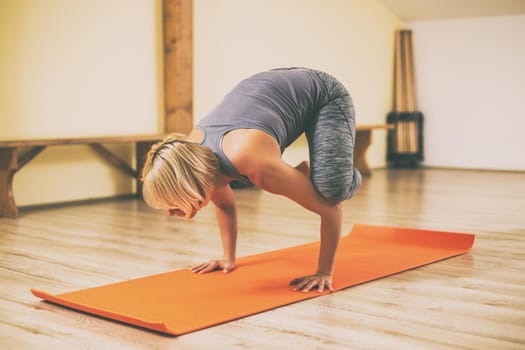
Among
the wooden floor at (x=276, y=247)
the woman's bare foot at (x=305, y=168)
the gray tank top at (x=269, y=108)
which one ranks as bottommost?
the wooden floor at (x=276, y=247)

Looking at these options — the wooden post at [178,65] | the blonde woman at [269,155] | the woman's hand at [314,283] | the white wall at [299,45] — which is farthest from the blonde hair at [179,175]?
the white wall at [299,45]

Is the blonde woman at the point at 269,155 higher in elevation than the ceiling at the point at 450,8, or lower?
lower

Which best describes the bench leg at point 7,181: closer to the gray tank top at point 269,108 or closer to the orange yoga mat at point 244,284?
the orange yoga mat at point 244,284

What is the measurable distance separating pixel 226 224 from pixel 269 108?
0.53 metres

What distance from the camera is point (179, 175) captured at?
215 cm

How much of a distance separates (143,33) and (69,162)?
3.56 feet

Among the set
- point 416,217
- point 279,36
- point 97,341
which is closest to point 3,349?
point 97,341

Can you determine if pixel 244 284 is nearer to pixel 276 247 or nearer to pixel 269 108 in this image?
pixel 269 108

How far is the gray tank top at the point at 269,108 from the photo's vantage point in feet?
7.58

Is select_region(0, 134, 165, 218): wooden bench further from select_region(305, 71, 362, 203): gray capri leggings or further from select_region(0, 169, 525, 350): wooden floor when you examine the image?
select_region(305, 71, 362, 203): gray capri leggings

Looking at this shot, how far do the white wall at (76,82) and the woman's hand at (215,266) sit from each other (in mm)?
2235

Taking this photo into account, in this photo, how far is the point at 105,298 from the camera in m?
2.31

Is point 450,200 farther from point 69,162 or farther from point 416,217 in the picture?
point 69,162

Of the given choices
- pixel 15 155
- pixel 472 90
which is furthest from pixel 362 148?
pixel 15 155
